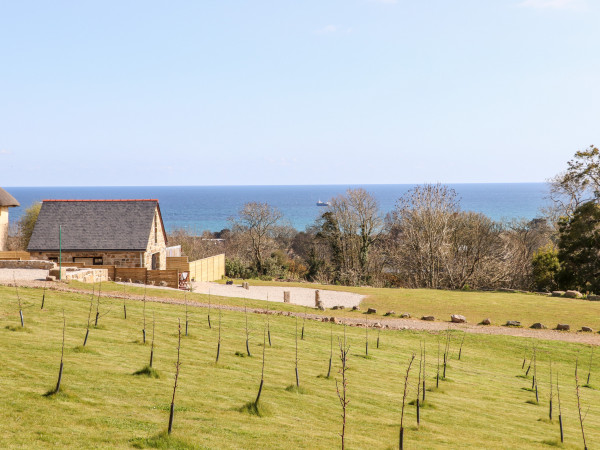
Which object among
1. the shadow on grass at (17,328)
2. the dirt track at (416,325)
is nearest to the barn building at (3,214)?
the dirt track at (416,325)

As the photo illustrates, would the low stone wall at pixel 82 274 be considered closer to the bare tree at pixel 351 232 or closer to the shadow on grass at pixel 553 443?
the shadow on grass at pixel 553 443

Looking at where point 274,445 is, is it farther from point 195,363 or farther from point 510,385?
point 510,385

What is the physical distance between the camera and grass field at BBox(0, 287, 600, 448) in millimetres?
11367

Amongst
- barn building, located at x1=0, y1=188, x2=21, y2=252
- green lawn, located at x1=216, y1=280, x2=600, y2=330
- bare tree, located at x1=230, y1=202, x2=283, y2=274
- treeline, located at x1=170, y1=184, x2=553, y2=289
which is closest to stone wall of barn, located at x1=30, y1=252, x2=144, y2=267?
barn building, located at x1=0, y1=188, x2=21, y2=252

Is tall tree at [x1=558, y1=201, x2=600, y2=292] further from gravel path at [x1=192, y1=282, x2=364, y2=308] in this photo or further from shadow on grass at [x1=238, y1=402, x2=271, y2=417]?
shadow on grass at [x1=238, y1=402, x2=271, y2=417]

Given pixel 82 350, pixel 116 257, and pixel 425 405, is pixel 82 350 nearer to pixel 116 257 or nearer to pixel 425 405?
pixel 425 405

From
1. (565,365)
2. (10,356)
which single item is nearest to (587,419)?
(565,365)

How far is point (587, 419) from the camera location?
17719 mm

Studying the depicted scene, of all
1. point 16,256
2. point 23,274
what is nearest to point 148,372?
point 23,274

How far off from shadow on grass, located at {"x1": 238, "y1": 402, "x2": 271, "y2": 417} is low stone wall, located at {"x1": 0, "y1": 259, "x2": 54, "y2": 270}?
3349 cm

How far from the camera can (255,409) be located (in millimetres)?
13297

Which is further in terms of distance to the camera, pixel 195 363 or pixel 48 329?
pixel 48 329

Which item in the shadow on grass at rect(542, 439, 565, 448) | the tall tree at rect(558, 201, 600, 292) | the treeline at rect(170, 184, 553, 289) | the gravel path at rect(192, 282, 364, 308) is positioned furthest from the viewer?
the treeline at rect(170, 184, 553, 289)

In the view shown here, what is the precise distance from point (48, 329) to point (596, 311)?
3486 centimetres
